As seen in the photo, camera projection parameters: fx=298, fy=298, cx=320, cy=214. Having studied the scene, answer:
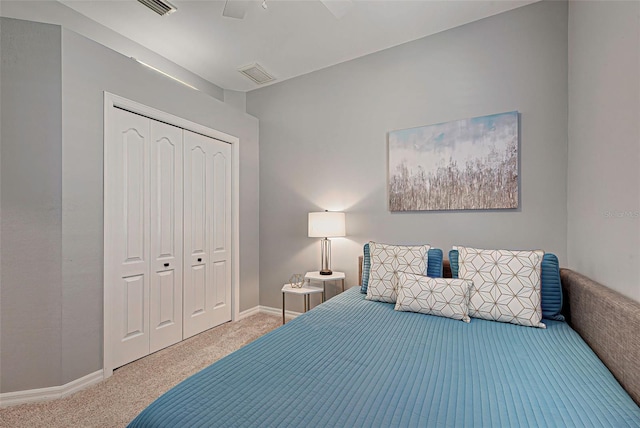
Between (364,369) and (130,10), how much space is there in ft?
10.3

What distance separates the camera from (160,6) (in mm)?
2350

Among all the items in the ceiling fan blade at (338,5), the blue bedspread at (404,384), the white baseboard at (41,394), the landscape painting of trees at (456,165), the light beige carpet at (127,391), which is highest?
the ceiling fan blade at (338,5)

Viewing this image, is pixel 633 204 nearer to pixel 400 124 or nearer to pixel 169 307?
pixel 400 124

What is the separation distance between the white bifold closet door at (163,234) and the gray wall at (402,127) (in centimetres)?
68

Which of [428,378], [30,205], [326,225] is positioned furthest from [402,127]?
[30,205]

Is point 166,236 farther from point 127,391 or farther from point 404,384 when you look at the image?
point 404,384

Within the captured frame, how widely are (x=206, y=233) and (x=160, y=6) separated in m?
1.98

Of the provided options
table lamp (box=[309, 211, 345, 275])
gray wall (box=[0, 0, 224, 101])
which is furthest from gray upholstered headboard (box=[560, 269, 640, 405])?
gray wall (box=[0, 0, 224, 101])

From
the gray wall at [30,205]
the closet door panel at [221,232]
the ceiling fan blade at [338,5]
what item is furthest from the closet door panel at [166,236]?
the ceiling fan blade at [338,5]

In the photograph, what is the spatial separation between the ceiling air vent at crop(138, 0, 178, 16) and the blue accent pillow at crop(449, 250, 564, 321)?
326 centimetres

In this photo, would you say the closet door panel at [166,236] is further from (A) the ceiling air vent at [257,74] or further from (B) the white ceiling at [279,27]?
(A) the ceiling air vent at [257,74]

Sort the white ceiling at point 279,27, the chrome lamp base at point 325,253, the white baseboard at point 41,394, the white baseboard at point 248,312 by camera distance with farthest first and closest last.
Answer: the white baseboard at point 248,312
the chrome lamp base at point 325,253
the white ceiling at point 279,27
the white baseboard at point 41,394

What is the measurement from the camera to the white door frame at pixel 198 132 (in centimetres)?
220

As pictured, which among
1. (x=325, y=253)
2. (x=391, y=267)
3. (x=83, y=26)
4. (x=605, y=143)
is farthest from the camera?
(x=325, y=253)
